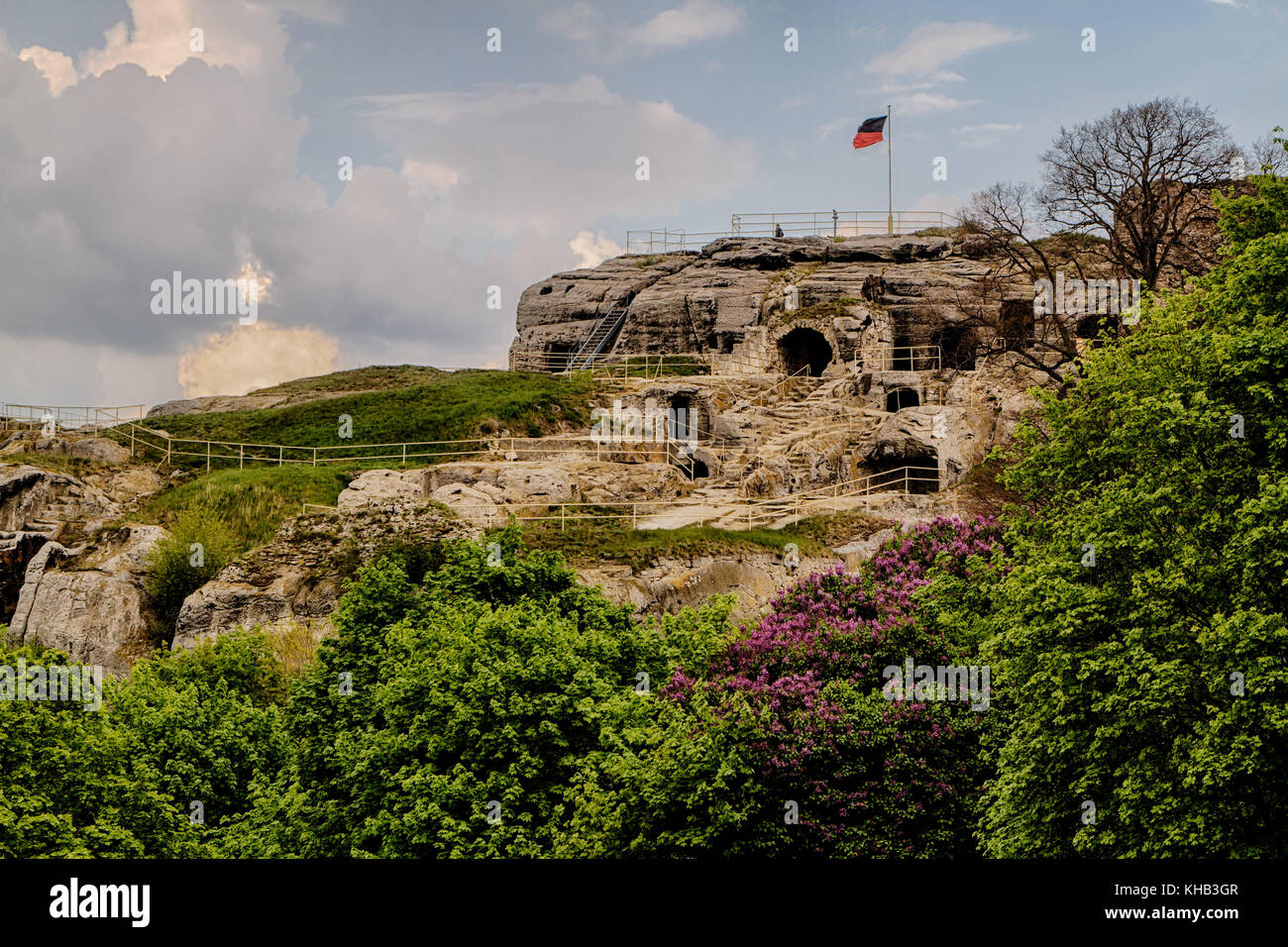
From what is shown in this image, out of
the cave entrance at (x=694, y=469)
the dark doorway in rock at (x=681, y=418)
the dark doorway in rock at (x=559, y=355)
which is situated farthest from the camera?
the dark doorway in rock at (x=559, y=355)

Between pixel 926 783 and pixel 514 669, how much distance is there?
7182 mm

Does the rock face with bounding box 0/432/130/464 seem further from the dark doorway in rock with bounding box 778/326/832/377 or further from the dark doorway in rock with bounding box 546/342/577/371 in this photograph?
the dark doorway in rock with bounding box 778/326/832/377

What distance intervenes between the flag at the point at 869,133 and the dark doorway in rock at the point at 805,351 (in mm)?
10715

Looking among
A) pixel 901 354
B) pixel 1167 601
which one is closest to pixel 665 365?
pixel 901 354

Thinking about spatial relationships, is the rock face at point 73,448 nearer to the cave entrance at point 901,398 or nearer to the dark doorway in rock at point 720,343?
the dark doorway in rock at point 720,343

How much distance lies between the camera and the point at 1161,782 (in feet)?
49.6

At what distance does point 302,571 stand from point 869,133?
4293 cm

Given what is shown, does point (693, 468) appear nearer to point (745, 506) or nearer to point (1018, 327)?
point (745, 506)

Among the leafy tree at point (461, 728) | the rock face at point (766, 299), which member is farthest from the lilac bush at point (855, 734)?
the rock face at point (766, 299)

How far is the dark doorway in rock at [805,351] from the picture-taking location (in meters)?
65.5

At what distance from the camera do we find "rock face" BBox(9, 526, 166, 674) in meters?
35.5
